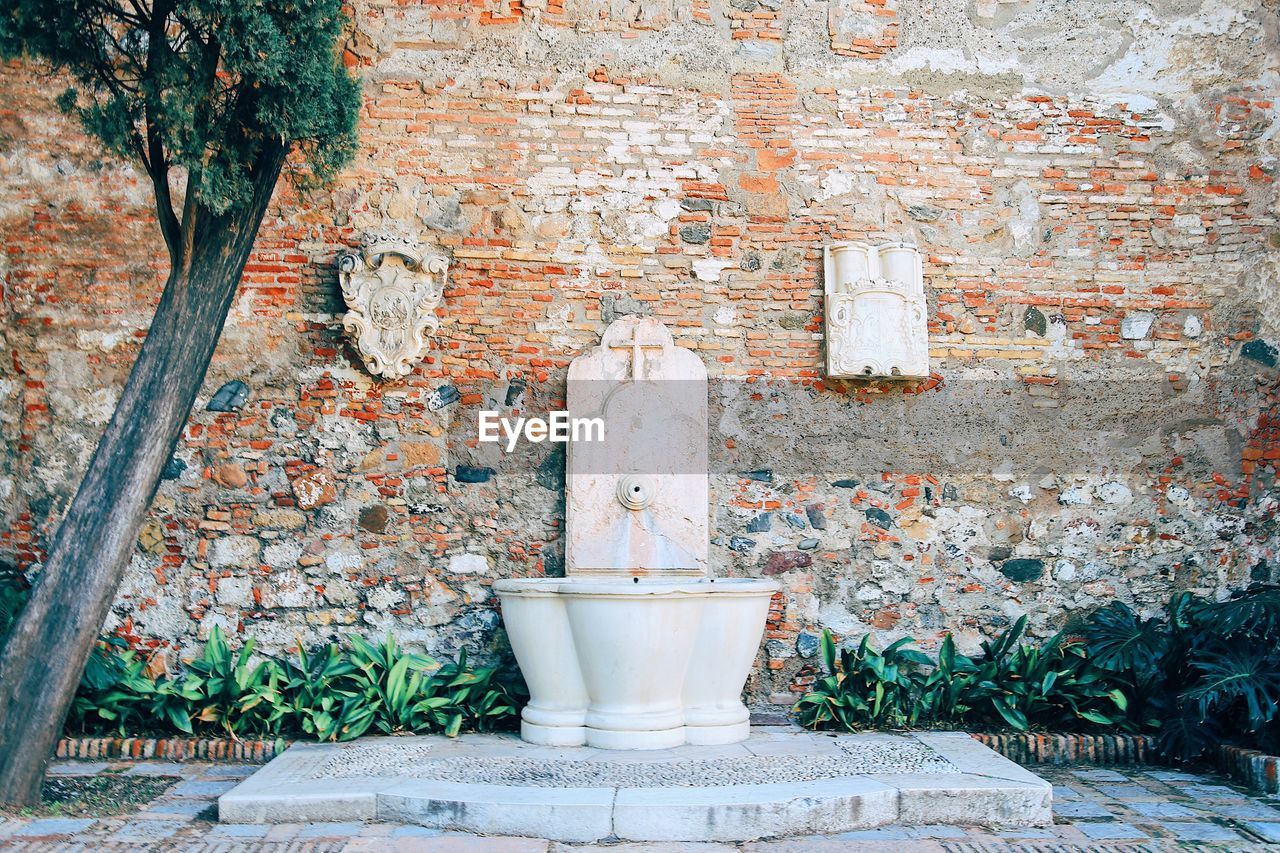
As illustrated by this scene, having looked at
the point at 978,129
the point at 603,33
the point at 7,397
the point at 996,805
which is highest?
the point at 603,33

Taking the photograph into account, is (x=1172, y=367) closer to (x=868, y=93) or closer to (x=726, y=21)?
(x=868, y=93)

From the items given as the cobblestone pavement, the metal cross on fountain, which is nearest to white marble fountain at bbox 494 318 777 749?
the metal cross on fountain

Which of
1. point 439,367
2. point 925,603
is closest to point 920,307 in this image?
point 925,603

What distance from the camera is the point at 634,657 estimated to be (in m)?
4.80

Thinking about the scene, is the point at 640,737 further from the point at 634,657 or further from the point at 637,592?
the point at 637,592

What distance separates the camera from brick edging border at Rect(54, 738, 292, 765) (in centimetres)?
503

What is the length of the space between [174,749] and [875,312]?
401cm

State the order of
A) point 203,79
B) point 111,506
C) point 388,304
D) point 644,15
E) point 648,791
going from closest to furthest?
point 648,791 < point 111,506 < point 203,79 < point 388,304 < point 644,15

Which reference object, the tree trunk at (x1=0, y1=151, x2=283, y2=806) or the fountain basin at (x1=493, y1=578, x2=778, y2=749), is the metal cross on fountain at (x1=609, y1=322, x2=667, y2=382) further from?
the tree trunk at (x1=0, y1=151, x2=283, y2=806)

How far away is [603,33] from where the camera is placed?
6004mm

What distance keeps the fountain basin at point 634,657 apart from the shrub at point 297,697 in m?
0.37

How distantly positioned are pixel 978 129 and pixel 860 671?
9.76 feet

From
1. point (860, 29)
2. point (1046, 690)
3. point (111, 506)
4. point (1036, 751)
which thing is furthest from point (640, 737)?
point (860, 29)

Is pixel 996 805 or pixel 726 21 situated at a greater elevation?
pixel 726 21
